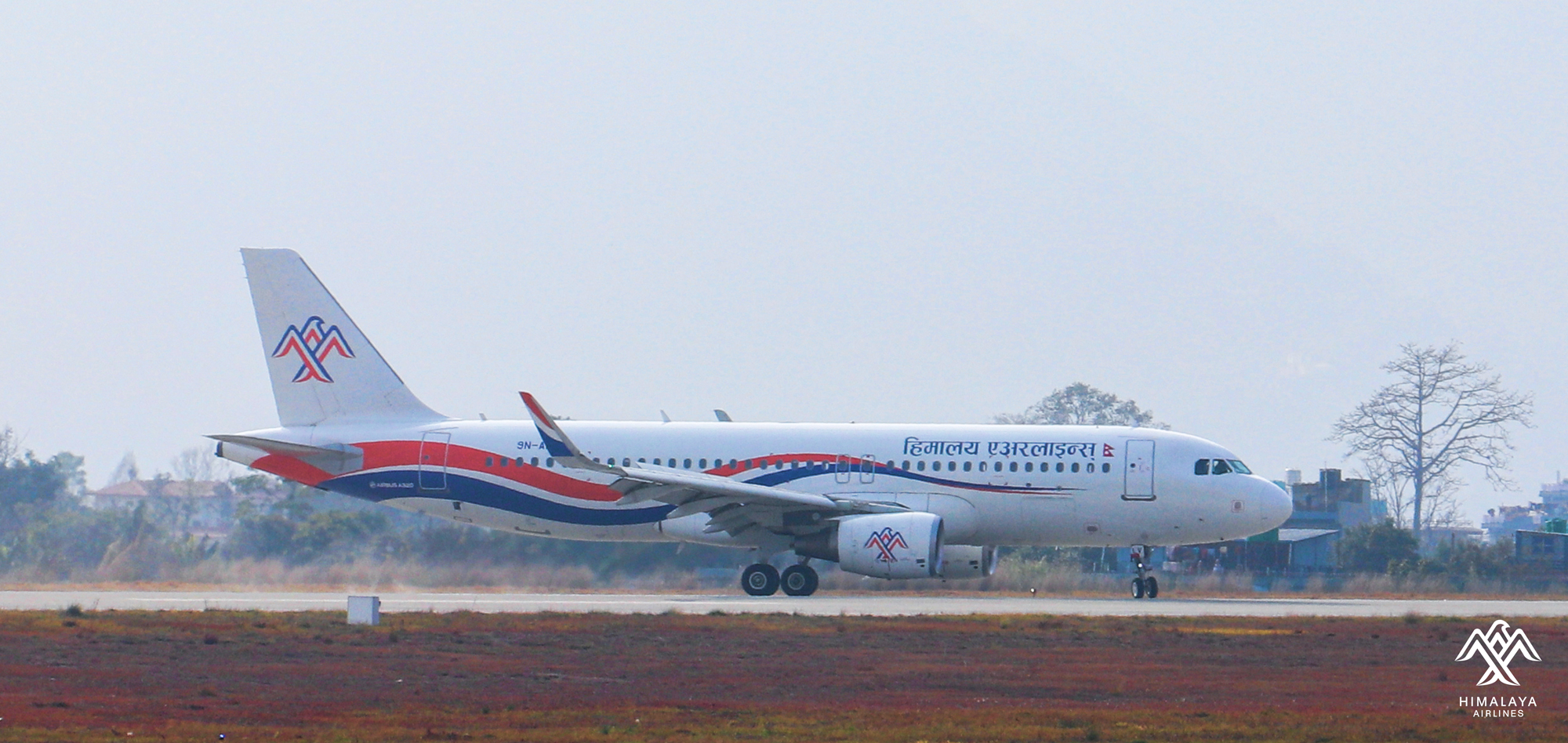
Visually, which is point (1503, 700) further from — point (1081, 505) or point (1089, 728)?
point (1081, 505)

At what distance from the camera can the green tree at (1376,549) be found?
157ft

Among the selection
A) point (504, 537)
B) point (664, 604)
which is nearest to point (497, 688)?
point (664, 604)

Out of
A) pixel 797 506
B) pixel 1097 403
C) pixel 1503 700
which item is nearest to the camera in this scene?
pixel 1503 700

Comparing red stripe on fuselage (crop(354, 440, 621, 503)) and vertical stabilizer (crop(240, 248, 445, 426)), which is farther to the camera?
vertical stabilizer (crop(240, 248, 445, 426))

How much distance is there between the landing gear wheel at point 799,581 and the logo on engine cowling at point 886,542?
250cm

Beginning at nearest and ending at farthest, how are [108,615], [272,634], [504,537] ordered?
1. [272,634]
2. [108,615]
3. [504,537]

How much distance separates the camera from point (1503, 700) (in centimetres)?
1670

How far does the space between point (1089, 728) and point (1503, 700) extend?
16.0ft

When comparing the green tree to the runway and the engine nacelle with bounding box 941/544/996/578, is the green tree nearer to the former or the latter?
the runway

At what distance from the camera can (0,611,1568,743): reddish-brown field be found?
14375 millimetres

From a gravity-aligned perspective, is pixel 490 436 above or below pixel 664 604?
above

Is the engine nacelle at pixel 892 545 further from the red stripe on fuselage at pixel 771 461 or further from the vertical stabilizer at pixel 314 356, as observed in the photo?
the vertical stabilizer at pixel 314 356

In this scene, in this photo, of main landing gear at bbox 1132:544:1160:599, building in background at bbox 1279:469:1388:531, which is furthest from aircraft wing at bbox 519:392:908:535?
building in background at bbox 1279:469:1388:531

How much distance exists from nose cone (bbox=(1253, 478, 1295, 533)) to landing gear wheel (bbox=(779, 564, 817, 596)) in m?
8.27
